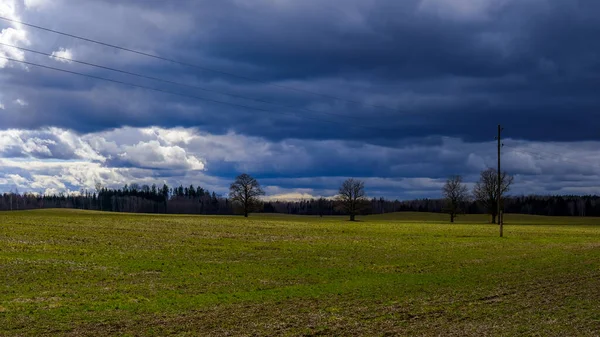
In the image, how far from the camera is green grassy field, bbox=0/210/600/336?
14.9 metres

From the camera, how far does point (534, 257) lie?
3762cm

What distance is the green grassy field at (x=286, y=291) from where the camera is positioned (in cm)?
1488

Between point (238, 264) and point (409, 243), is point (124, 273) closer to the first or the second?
point (238, 264)

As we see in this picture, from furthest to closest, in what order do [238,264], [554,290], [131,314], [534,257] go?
1. [534,257]
2. [238,264]
3. [554,290]
4. [131,314]

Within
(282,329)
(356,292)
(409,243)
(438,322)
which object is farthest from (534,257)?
(282,329)

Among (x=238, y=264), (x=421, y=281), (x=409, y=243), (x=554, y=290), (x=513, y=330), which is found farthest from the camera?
(x=409, y=243)

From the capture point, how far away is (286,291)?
2205 cm

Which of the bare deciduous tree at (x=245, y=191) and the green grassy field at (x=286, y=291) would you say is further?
the bare deciduous tree at (x=245, y=191)

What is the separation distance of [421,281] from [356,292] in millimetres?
4893

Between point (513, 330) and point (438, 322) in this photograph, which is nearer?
point (513, 330)

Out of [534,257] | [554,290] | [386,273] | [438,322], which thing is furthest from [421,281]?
[534,257]

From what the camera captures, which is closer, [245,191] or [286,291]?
[286,291]

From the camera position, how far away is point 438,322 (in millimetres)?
15156

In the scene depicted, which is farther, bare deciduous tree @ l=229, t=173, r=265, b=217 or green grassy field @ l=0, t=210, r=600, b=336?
bare deciduous tree @ l=229, t=173, r=265, b=217
